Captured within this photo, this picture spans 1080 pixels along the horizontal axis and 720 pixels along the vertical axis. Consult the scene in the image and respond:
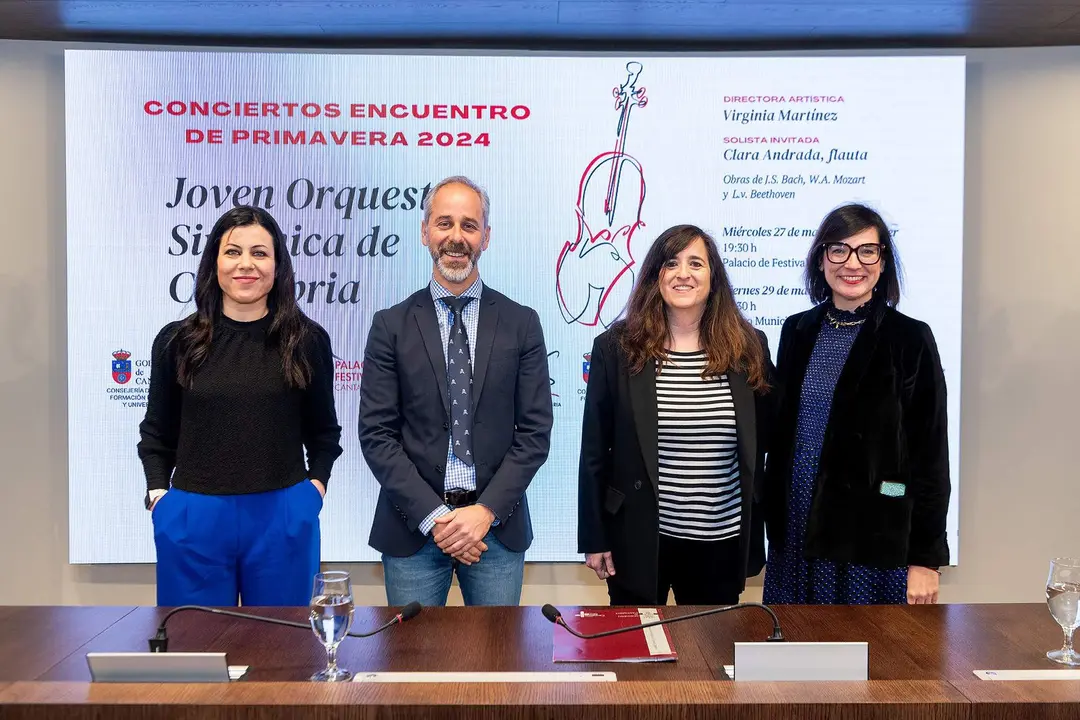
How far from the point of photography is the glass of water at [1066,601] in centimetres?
153

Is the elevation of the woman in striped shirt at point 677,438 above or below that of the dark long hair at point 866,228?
below

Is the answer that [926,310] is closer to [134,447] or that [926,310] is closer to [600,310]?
[600,310]

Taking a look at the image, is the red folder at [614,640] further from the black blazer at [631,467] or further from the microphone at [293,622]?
the black blazer at [631,467]

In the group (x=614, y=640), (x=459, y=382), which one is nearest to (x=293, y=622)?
(x=614, y=640)

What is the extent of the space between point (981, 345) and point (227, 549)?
3.15 m

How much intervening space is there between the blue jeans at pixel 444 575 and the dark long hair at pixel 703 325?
67 centimetres

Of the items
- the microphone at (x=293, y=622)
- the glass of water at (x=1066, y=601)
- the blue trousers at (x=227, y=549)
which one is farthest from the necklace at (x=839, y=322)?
the blue trousers at (x=227, y=549)

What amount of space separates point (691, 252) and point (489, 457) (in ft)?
2.66

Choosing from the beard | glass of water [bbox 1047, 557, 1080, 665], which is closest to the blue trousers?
the beard

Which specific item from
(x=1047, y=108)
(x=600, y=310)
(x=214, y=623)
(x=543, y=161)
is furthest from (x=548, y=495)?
(x=1047, y=108)

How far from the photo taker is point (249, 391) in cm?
239

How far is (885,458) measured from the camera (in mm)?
2320

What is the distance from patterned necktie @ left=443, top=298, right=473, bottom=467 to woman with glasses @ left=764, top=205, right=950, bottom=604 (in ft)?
2.92

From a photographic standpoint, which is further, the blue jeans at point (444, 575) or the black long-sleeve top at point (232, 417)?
the blue jeans at point (444, 575)
